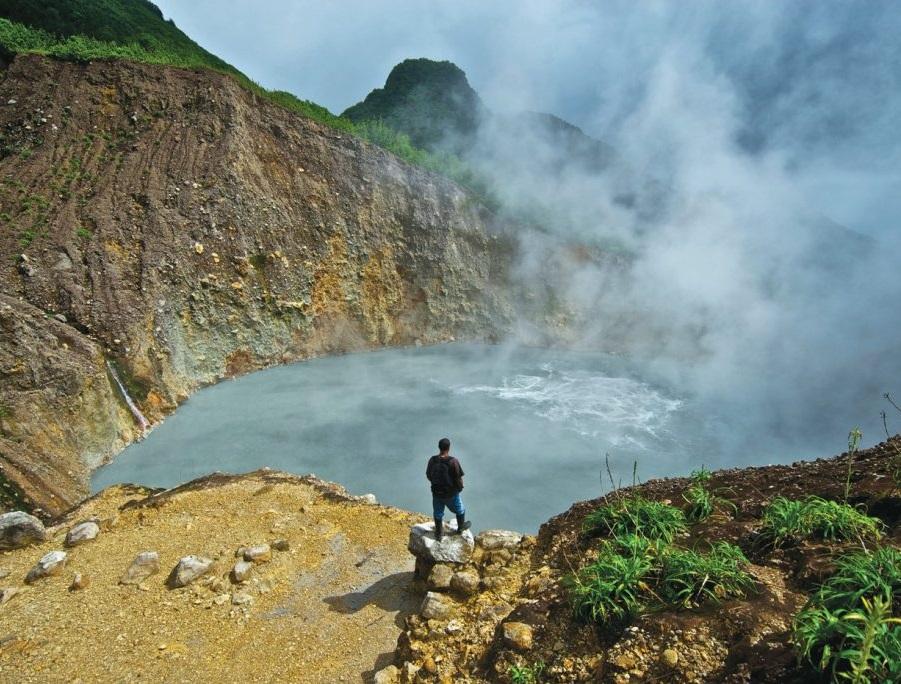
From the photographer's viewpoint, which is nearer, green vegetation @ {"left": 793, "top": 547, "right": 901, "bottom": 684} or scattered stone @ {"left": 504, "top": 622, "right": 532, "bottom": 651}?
green vegetation @ {"left": 793, "top": 547, "right": 901, "bottom": 684}

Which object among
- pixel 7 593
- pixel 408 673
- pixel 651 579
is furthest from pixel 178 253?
pixel 651 579

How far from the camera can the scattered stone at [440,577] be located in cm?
595

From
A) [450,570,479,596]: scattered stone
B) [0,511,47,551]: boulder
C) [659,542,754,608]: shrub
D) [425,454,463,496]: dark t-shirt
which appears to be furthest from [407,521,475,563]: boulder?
[0,511,47,551]: boulder

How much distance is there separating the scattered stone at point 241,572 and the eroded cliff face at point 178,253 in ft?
19.6

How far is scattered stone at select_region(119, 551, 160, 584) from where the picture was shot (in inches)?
257

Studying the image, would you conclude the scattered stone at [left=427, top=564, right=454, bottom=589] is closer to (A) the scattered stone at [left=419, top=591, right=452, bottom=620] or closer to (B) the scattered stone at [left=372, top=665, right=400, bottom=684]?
(A) the scattered stone at [left=419, top=591, right=452, bottom=620]

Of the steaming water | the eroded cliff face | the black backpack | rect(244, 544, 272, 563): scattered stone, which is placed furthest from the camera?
the eroded cliff face

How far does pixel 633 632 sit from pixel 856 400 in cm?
2755

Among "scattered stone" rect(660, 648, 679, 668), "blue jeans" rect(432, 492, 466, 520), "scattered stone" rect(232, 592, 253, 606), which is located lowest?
"scattered stone" rect(232, 592, 253, 606)

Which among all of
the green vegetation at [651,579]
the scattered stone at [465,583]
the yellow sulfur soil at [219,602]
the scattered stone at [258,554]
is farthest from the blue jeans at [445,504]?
the scattered stone at [258,554]

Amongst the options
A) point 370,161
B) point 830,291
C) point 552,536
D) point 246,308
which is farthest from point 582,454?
point 830,291

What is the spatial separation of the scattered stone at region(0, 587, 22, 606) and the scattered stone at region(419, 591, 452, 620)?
5.33 m

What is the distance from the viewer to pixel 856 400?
2402 centimetres

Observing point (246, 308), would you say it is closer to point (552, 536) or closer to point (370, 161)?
point (370, 161)
